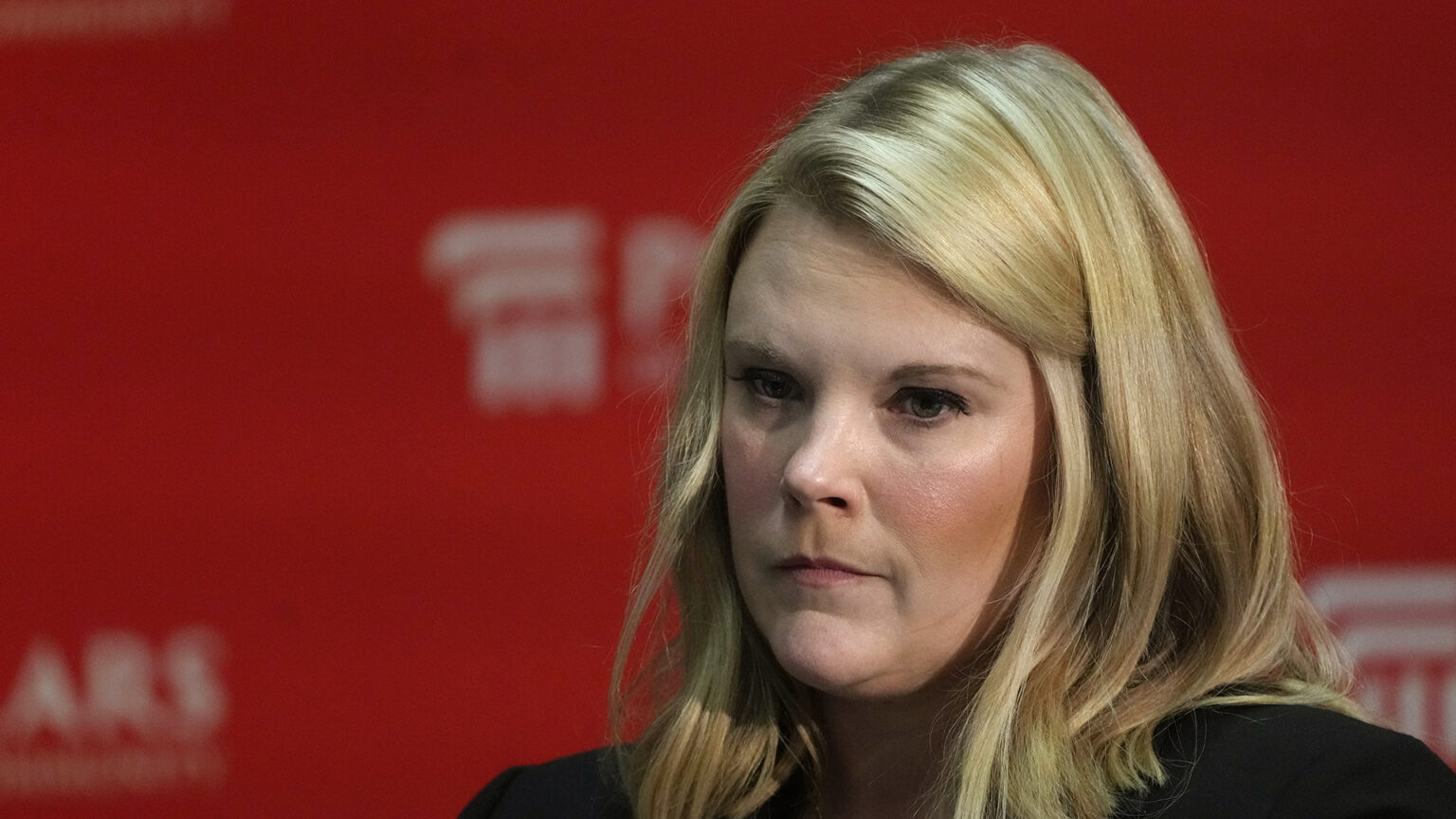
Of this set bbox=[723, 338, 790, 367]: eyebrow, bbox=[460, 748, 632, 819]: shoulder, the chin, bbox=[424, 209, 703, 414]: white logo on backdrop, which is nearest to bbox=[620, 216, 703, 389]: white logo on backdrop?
bbox=[424, 209, 703, 414]: white logo on backdrop

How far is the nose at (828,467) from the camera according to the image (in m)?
1.25

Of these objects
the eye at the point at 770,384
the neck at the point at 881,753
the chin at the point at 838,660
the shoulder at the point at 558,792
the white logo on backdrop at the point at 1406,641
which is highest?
the eye at the point at 770,384

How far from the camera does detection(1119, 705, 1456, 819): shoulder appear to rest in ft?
3.76

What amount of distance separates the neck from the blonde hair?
32 millimetres

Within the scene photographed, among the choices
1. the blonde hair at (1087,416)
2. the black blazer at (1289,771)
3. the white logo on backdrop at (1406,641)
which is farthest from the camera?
the white logo on backdrop at (1406,641)

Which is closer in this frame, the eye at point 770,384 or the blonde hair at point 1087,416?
the blonde hair at point 1087,416

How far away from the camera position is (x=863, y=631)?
1.28 m

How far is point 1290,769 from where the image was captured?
1.18 m

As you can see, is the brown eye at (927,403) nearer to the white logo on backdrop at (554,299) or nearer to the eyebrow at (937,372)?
the eyebrow at (937,372)

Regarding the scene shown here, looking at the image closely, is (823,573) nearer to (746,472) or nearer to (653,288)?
(746,472)

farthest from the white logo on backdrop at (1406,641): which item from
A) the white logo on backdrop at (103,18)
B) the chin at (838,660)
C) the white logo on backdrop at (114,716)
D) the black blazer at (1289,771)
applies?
the white logo on backdrop at (103,18)

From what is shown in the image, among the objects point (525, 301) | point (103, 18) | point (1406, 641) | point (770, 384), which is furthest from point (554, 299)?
point (1406, 641)

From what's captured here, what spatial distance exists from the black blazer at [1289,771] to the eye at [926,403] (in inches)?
12.5

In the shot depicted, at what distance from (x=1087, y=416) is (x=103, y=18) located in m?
1.60
